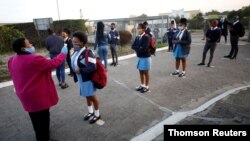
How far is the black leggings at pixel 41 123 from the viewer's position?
3793mm

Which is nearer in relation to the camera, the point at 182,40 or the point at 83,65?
the point at 83,65

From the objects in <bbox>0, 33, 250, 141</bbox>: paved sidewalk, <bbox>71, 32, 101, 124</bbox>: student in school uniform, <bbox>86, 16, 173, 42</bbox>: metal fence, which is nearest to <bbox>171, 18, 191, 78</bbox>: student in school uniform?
<bbox>0, 33, 250, 141</bbox>: paved sidewalk

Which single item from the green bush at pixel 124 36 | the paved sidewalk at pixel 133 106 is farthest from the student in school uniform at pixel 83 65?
the green bush at pixel 124 36

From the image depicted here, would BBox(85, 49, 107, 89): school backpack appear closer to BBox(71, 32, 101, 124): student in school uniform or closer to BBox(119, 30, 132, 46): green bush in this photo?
BBox(71, 32, 101, 124): student in school uniform

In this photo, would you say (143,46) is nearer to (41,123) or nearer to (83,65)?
(83,65)

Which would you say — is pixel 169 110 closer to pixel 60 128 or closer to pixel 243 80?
pixel 60 128

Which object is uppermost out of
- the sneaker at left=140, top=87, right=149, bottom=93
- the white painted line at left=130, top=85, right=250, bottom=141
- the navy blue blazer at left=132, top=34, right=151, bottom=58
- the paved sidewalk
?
the navy blue blazer at left=132, top=34, right=151, bottom=58

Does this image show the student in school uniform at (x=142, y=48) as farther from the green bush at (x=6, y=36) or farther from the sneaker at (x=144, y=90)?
the green bush at (x=6, y=36)

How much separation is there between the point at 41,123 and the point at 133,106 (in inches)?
92.1

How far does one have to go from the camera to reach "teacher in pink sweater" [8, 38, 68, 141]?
3.46 meters

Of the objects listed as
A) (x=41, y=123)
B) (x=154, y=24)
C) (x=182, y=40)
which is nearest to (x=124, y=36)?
(x=154, y=24)

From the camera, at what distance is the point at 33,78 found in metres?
3.53

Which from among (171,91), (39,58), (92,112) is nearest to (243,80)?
(171,91)

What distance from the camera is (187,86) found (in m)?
6.99
